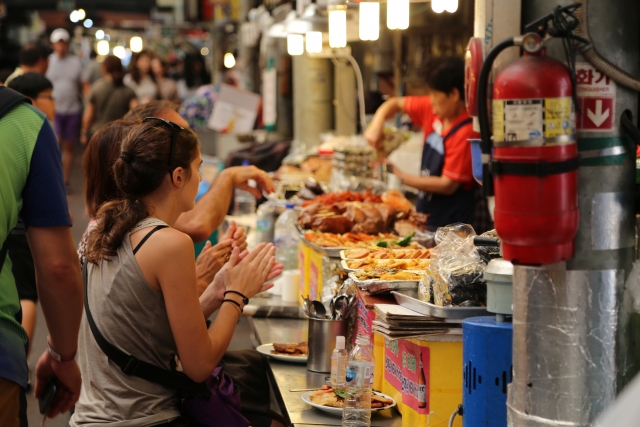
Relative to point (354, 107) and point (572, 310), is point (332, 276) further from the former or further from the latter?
point (354, 107)

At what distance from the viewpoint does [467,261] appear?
108 inches

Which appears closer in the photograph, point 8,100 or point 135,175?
point 8,100

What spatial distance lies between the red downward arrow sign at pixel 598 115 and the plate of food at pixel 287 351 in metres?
1.99

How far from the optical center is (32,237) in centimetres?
285

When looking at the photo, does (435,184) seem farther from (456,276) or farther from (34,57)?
(34,57)

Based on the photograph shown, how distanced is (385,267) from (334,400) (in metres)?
0.70

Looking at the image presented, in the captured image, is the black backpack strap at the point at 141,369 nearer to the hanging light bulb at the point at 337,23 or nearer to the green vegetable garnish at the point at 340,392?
the green vegetable garnish at the point at 340,392

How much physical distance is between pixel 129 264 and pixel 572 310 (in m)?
1.40

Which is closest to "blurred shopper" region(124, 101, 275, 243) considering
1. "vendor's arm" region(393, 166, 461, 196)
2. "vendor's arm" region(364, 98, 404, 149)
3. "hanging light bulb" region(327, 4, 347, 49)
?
"vendor's arm" region(393, 166, 461, 196)

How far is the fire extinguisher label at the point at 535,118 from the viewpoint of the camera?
6.01ft

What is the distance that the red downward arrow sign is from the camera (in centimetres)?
197

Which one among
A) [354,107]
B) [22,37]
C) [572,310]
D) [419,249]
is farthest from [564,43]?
[22,37]

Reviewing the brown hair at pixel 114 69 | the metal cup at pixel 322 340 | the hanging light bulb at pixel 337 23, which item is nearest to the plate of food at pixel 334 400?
the metal cup at pixel 322 340

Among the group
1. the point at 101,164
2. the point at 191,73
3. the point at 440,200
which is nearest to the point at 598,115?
the point at 101,164
